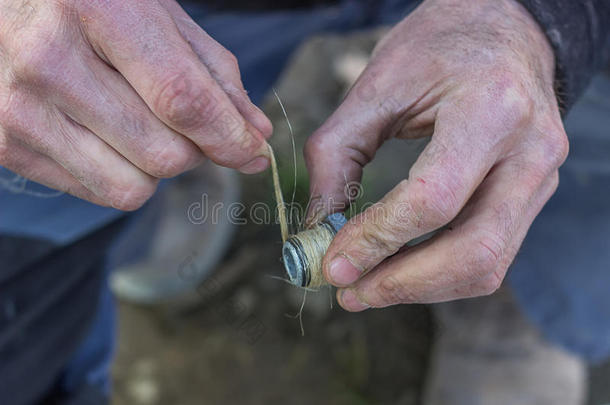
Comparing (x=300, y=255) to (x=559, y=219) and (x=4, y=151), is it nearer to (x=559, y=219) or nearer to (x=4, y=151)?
(x=4, y=151)

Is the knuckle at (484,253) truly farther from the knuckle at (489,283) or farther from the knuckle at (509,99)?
the knuckle at (509,99)

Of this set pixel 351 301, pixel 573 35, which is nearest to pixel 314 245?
pixel 351 301

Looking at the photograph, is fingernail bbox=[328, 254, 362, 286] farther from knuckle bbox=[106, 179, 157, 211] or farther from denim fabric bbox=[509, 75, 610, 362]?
denim fabric bbox=[509, 75, 610, 362]

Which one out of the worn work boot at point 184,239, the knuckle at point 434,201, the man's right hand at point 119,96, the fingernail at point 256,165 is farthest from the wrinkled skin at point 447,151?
the worn work boot at point 184,239

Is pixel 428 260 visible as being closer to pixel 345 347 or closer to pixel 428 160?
pixel 428 160

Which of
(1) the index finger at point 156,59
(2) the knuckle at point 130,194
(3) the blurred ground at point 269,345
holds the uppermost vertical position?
(1) the index finger at point 156,59

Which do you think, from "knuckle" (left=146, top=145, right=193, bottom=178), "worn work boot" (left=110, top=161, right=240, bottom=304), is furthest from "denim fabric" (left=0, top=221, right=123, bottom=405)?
"knuckle" (left=146, top=145, right=193, bottom=178)

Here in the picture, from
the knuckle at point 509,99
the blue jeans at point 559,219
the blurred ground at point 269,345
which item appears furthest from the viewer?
the blurred ground at point 269,345
